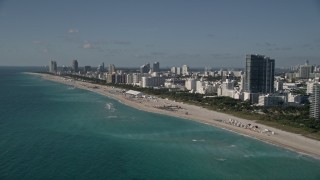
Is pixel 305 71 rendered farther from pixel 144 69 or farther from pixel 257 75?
pixel 257 75

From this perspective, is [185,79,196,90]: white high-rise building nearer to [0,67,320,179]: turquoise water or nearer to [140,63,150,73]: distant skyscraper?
[0,67,320,179]: turquoise water

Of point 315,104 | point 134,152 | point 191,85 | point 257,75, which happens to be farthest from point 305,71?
point 134,152

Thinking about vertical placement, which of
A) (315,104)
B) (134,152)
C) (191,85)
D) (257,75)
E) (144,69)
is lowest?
(134,152)

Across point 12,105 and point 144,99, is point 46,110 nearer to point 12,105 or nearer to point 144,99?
point 12,105

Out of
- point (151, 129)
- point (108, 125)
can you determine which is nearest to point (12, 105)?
point (108, 125)

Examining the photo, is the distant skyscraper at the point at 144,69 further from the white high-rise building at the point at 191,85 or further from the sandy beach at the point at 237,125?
the sandy beach at the point at 237,125

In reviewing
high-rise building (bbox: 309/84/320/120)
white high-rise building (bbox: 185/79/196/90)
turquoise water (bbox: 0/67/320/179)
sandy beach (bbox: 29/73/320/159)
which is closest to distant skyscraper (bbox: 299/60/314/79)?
white high-rise building (bbox: 185/79/196/90)

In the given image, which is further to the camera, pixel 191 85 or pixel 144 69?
pixel 144 69
